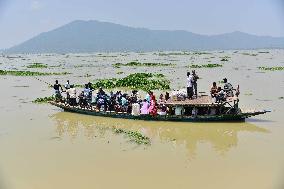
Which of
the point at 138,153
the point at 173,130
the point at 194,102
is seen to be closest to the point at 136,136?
the point at 173,130

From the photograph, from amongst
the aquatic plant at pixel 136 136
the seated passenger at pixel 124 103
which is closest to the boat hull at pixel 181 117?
the seated passenger at pixel 124 103

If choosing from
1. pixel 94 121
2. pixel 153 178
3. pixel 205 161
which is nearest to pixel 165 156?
pixel 205 161

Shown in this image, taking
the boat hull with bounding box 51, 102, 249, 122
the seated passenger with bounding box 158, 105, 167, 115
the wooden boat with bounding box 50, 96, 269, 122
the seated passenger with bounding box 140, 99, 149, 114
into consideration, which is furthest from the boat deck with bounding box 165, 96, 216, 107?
the seated passenger with bounding box 140, 99, 149, 114

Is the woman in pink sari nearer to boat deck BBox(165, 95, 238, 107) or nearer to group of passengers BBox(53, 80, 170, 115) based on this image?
group of passengers BBox(53, 80, 170, 115)

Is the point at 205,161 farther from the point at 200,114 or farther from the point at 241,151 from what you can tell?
the point at 200,114

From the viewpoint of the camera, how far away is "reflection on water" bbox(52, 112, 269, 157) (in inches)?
542

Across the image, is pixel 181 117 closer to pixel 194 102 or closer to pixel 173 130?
pixel 194 102

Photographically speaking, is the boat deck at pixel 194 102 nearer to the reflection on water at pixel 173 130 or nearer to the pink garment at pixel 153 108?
the pink garment at pixel 153 108

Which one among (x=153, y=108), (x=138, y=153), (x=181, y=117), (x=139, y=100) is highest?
(x=139, y=100)

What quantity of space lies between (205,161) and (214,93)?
18.3 feet

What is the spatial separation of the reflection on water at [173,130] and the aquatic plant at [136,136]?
44 centimetres

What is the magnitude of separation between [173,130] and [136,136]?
1843 mm

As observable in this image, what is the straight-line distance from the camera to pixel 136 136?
14.4 meters

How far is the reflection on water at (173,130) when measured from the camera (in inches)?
542
